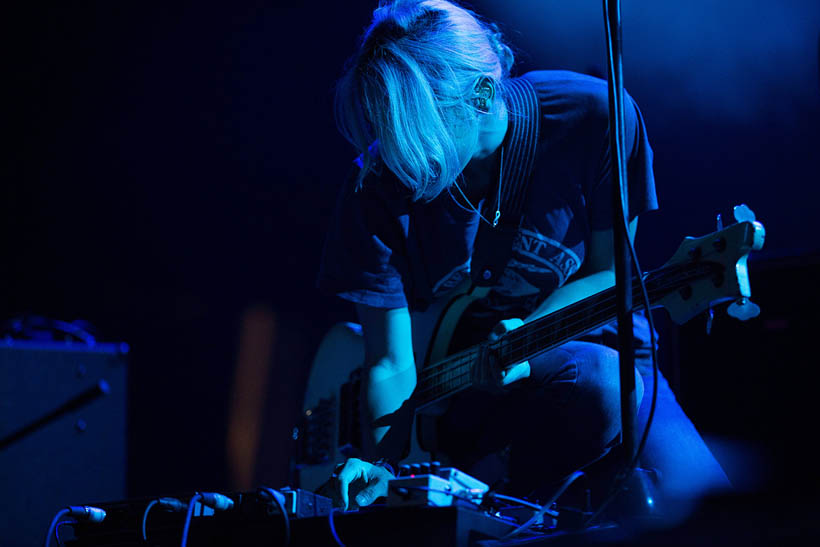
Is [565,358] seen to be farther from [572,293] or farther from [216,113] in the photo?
[216,113]

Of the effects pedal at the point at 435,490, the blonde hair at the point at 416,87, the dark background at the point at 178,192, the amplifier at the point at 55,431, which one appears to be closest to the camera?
the effects pedal at the point at 435,490

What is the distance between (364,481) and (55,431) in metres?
1.28

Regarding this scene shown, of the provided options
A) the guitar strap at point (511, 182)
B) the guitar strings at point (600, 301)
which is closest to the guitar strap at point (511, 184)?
the guitar strap at point (511, 182)

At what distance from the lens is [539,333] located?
1691 mm

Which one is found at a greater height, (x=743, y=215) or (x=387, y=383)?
(x=743, y=215)

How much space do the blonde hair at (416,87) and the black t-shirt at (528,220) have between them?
17 centimetres

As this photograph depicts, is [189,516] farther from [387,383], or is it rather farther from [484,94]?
[484,94]

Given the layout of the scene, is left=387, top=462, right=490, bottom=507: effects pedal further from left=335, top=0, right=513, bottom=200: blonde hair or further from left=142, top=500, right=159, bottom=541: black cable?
left=335, top=0, right=513, bottom=200: blonde hair

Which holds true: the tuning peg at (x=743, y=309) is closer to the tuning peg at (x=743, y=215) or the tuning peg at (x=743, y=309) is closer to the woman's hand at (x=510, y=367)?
the tuning peg at (x=743, y=215)

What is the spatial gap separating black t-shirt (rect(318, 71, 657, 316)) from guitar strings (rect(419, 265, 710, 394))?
17 centimetres

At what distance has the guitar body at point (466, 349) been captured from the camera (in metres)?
1.42

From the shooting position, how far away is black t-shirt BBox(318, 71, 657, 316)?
1830mm

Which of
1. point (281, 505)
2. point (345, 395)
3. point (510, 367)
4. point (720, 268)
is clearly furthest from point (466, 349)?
point (281, 505)

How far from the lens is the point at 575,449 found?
1.75 metres
